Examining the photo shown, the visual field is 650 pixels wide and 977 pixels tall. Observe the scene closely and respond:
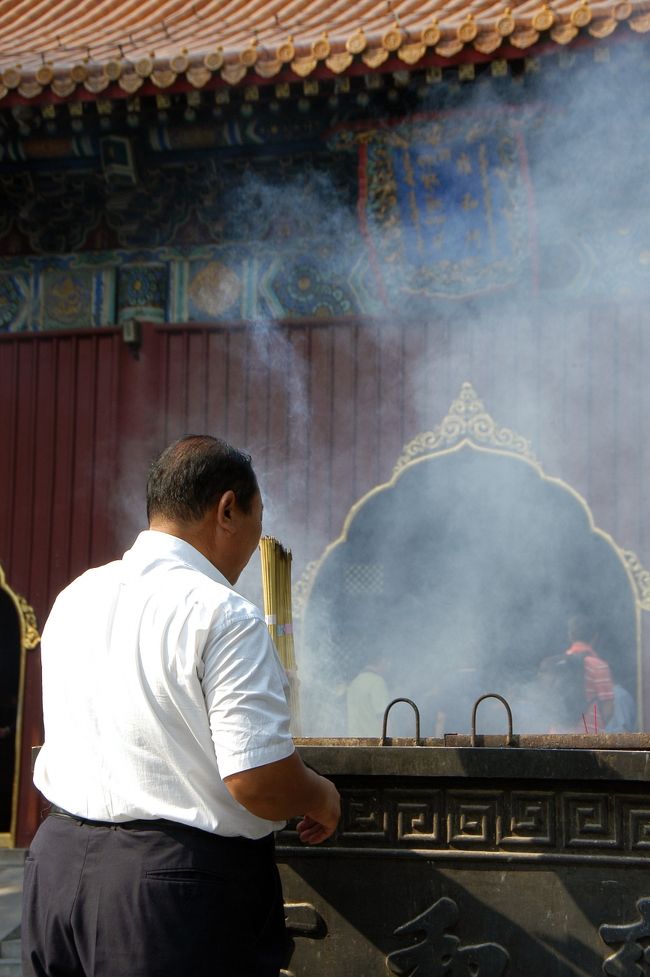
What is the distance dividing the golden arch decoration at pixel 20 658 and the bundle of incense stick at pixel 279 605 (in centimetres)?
343

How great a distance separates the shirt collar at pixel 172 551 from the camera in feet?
6.26

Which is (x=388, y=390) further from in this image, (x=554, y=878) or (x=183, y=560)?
(x=183, y=560)

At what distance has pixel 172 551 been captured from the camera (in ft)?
6.29

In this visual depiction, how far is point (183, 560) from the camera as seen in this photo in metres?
1.91

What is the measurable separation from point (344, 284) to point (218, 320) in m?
0.76

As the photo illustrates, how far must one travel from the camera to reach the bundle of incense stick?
121 inches

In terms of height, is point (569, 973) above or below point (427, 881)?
below

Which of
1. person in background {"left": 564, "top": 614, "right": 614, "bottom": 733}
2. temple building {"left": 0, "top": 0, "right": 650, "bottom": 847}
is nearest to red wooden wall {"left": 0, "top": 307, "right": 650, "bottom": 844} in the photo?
temple building {"left": 0, "top": 0, "right": 650, "bottom": 847}

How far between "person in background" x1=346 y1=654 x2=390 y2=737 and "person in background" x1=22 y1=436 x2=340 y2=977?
3920 mm

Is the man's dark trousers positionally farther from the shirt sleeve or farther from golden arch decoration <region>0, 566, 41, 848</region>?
golden arch decoration <region>0, 566, 41, 848</region>

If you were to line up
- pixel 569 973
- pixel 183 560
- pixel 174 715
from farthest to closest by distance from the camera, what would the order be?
pixel 569 973 < pixel 183 560 < pixel 174 715

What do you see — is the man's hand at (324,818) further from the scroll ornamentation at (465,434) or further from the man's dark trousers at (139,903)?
the scroll ornamentation at (465,434)

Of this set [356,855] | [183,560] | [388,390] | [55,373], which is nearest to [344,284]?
[388,390]

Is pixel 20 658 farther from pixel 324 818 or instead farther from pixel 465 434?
pixel 324 818
